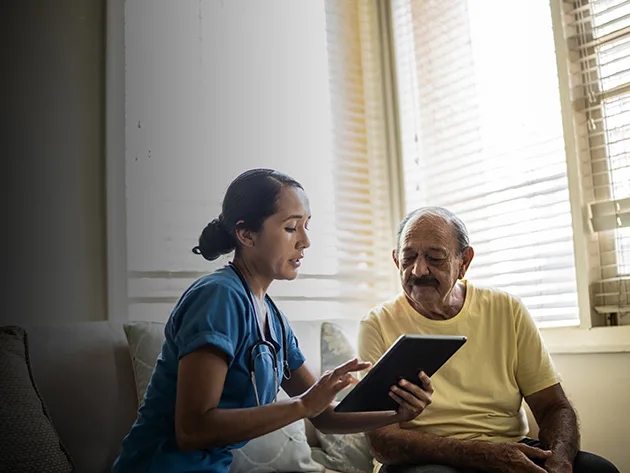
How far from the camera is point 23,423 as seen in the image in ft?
5.22

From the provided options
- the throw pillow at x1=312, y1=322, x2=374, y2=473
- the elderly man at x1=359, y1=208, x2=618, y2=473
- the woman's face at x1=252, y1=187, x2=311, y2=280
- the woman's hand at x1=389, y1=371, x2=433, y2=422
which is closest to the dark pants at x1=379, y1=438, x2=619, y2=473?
the elderly man at x1=359, y1=208, x2=618, y2=473

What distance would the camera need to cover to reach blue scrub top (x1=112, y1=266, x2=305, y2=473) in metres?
1.29

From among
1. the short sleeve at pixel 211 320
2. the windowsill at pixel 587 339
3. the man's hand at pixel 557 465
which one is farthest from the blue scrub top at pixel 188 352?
the windowsill at pixel 587 339

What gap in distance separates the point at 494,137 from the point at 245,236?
5.28 ft

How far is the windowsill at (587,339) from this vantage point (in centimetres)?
219

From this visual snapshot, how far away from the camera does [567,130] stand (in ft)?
7.89

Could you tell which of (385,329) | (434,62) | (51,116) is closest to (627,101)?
(434,62)

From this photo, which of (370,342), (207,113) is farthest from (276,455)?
(207,113)

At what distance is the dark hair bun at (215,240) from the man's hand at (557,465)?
0.97 m

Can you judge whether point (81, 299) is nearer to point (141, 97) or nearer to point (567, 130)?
point (141, 97)

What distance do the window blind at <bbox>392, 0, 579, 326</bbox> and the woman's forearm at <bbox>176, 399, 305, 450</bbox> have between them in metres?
1.49

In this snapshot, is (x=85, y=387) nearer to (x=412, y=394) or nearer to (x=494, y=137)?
(x=412, y=394)

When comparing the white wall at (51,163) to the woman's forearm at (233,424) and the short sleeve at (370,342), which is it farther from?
the woman's forearm at (233,424)

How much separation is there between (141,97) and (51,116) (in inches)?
13.7
